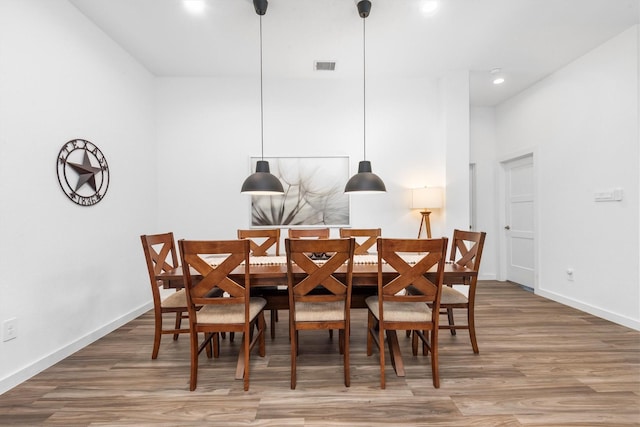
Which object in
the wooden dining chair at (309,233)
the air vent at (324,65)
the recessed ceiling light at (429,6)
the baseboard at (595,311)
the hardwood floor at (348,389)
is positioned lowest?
the hardwood floor at (348,389)

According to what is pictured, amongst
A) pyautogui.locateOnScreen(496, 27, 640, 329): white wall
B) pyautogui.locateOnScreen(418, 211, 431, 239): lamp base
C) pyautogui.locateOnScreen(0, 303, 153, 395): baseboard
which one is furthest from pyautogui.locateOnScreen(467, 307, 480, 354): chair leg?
pyautogui.locateOnScreen(0, 303, 153, 395): baseboard

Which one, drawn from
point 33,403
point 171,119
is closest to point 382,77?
point 171,119

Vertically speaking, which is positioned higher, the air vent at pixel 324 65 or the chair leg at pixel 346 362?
the air vent at pixel 324 65

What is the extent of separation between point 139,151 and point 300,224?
2.15 meters

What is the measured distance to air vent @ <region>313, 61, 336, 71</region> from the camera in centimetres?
356

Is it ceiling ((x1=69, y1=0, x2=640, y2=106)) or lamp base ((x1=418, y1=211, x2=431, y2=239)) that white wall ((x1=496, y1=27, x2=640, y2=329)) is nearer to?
ceiling ((x1=69, y1=0, x2=640, y2=106))

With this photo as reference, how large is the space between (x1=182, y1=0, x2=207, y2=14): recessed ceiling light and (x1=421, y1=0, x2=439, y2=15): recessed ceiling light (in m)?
1.93

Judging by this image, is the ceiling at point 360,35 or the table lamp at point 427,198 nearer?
the ceiling at point 360,35

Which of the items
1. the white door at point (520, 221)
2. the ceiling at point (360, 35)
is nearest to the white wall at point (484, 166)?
the white door at point (520, 221)

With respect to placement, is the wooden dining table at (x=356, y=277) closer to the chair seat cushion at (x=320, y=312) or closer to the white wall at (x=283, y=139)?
the chair seat cushion at (x=320, y=312)

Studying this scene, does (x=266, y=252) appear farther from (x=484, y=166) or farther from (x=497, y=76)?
(x=484, y=166)

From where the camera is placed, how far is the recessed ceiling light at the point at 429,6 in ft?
8.35

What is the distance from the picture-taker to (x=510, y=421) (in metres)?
1.62

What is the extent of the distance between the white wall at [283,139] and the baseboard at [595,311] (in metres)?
1.71
